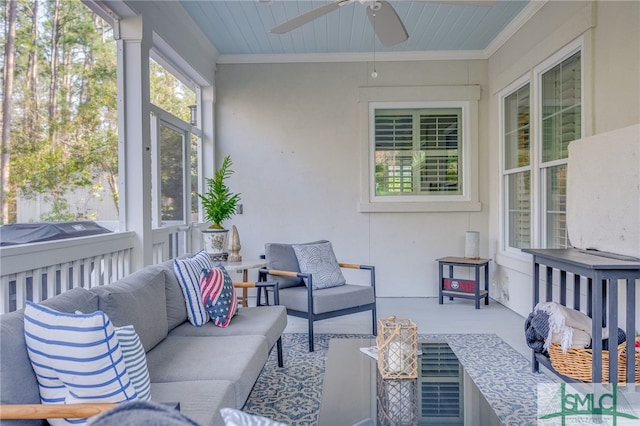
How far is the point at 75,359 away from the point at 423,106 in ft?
15.6

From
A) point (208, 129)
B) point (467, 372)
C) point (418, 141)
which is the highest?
point (208, 129)

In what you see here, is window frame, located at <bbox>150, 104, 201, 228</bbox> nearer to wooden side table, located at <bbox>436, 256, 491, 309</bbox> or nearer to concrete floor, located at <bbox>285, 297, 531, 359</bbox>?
concrete floor, located at <bbox>285, 297, 531, 359</bbox>

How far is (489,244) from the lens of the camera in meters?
5.16

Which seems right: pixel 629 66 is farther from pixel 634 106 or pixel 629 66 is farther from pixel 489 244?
pixel 489 244

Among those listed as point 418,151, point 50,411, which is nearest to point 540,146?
point 418,151

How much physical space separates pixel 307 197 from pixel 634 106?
3.40 meters

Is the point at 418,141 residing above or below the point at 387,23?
below

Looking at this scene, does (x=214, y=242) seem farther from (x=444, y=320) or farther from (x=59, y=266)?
(x=444, y=320)

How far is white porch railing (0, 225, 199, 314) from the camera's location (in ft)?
6.64

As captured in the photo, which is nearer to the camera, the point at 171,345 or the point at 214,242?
the point at 171,345

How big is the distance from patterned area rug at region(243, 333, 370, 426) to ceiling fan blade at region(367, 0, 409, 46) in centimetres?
235

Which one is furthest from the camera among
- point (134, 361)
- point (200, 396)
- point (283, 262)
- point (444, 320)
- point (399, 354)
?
point (444, 320)

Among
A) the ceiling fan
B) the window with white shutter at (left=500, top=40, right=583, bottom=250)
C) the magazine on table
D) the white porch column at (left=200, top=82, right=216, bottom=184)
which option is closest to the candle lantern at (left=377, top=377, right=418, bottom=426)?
the magazine on table

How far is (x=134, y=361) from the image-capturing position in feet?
4.85
